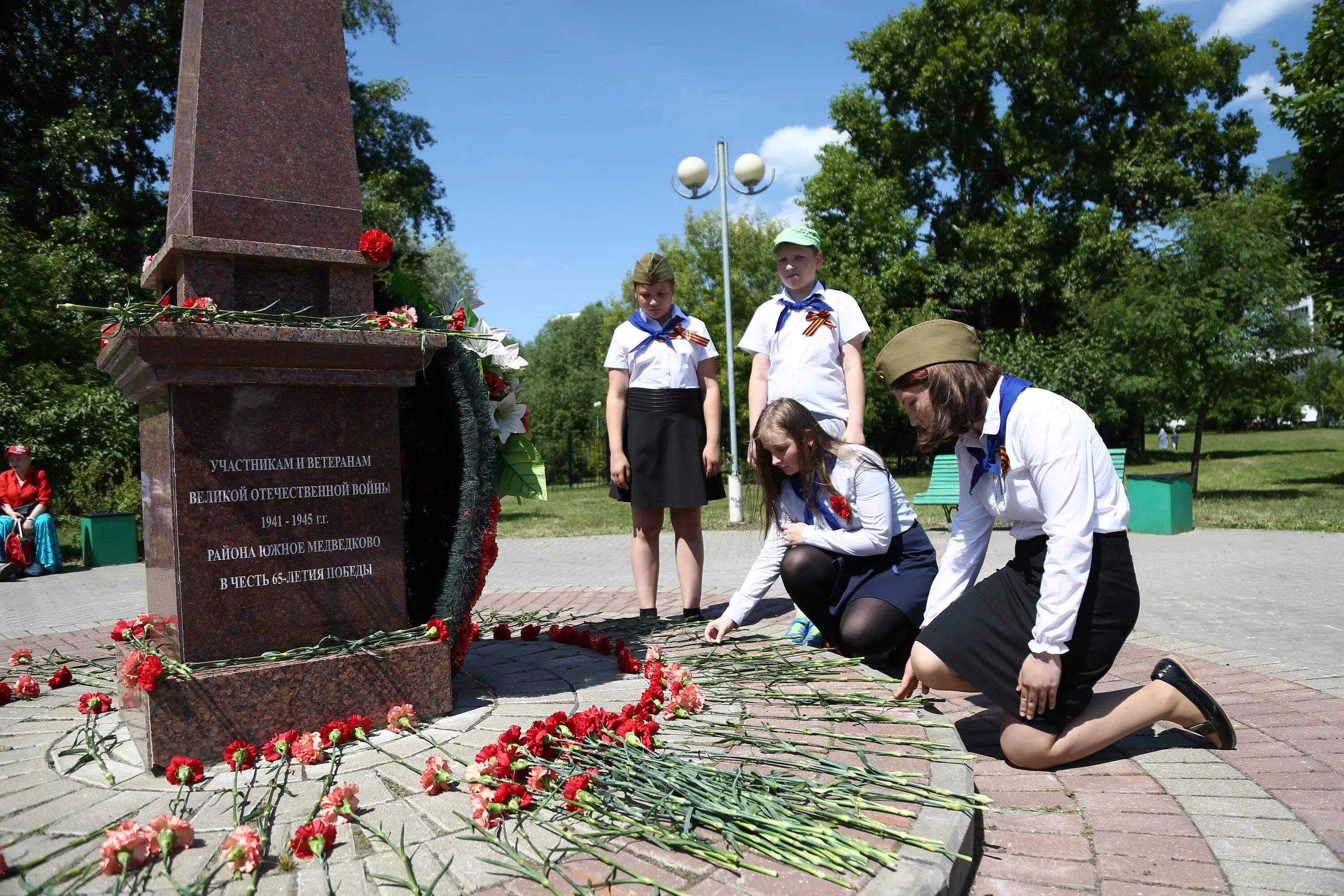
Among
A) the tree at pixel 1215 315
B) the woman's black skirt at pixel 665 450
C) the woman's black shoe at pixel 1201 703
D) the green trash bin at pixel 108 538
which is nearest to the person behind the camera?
the woman's black shoe at pixel 1201 703

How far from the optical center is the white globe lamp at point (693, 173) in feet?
43.2

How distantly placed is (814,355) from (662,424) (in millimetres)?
863

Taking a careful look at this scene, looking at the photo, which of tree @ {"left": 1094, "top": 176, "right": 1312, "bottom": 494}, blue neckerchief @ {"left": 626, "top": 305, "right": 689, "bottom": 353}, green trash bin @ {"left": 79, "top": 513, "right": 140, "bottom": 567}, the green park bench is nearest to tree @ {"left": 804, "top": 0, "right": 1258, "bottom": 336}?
tree @ {"left": 1094, "top": 176, "right": 1312, "bottom": 494}

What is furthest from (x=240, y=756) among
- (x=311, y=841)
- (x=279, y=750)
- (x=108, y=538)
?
(x=108, y=538)

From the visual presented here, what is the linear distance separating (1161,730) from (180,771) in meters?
3.22

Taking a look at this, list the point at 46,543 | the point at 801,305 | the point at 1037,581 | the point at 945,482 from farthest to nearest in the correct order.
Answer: the point at 945,482 → the point at 46,543 → the point at 801,305 → the point at 1037,581

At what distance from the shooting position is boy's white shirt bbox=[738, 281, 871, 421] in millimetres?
4426

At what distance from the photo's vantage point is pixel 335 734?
9.00ft

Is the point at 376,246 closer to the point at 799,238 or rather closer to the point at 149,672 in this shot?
the point at 149,672

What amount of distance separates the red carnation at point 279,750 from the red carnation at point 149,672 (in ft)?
1.21

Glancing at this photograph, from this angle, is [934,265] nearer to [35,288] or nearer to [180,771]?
[35,288]

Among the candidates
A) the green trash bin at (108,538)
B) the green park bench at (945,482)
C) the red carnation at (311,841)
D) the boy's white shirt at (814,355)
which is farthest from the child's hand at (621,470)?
the green trash bin at (108,538)

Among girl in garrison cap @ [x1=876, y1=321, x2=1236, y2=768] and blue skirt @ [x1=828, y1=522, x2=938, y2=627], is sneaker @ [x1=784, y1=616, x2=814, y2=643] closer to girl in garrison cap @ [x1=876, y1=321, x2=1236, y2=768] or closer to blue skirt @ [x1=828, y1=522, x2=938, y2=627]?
blue skirt @ [x1=828, y1=522, x2=938, y2=627]

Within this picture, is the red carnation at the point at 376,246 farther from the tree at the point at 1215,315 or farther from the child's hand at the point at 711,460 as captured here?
the tree at the point at 1215,315
